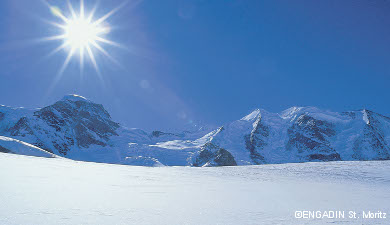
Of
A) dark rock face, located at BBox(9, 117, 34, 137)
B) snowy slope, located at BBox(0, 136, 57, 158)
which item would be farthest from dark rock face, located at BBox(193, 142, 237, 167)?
snowy slope, located at BBox(0, 136, 57, 158)

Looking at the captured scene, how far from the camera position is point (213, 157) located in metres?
158

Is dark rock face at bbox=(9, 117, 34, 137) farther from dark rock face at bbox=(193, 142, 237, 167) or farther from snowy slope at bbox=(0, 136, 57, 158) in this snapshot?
snowy slope at bbox=(0, 136, 57, 158)

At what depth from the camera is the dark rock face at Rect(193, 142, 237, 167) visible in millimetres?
140600

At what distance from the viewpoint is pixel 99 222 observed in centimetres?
288

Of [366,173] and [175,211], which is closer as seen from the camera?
[175,211]

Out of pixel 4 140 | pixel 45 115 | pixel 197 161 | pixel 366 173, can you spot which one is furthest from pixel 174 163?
pixel 366 173

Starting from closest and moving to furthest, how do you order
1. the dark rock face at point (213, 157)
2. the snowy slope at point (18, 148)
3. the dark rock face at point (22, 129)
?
the snowy slope at point (18, 148), the dark rock face at point (213, 157), the dark rock face at point (22, 129)

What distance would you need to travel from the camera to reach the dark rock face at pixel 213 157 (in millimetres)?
140600

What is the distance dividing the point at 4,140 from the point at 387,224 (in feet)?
119

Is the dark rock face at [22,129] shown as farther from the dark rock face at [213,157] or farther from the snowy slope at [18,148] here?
the snowy slope at [18,148]

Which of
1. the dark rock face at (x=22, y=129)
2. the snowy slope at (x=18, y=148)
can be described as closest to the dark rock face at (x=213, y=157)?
the dark rock face at (x=22, y=129)

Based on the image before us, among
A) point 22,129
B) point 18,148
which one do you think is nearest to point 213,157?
point 22,129

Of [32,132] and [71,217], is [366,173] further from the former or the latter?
[32,132]

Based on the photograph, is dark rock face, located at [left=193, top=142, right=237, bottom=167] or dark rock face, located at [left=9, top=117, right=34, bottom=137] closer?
dark rock face, located at [left=193, top=142, right=237, bottom=167]
